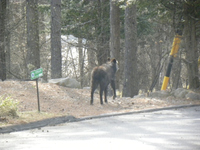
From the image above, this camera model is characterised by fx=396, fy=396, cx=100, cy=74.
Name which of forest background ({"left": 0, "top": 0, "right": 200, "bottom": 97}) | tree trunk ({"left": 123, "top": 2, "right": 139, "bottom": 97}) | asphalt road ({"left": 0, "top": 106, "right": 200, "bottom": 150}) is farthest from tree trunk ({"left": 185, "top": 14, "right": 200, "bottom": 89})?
asphalt road ({"left": 0, "top": 106, "right": 200, "bottom": 150})

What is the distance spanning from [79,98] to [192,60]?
17.7 ft

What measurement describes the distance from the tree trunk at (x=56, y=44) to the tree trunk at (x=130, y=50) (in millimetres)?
3816

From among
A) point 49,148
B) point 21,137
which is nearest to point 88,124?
point 21,137

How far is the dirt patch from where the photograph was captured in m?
13.7

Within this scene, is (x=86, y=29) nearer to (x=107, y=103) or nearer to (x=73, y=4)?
(x=73, y=4)

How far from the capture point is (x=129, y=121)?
465 inches

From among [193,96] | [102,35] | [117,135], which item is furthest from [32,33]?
[117,135]

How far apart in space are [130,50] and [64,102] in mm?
7176

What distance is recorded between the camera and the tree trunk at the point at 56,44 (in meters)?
22.3

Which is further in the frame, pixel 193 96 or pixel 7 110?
pixel 193 96

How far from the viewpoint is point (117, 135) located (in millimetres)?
9305

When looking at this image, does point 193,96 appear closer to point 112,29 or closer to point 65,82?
point 65,82

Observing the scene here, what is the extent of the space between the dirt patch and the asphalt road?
5.28ft

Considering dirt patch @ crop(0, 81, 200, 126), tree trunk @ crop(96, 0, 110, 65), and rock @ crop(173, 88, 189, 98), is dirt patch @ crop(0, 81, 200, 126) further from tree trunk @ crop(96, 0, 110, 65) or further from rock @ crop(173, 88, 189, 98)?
tree trunk @ crop(96, 0, 110, 65)
